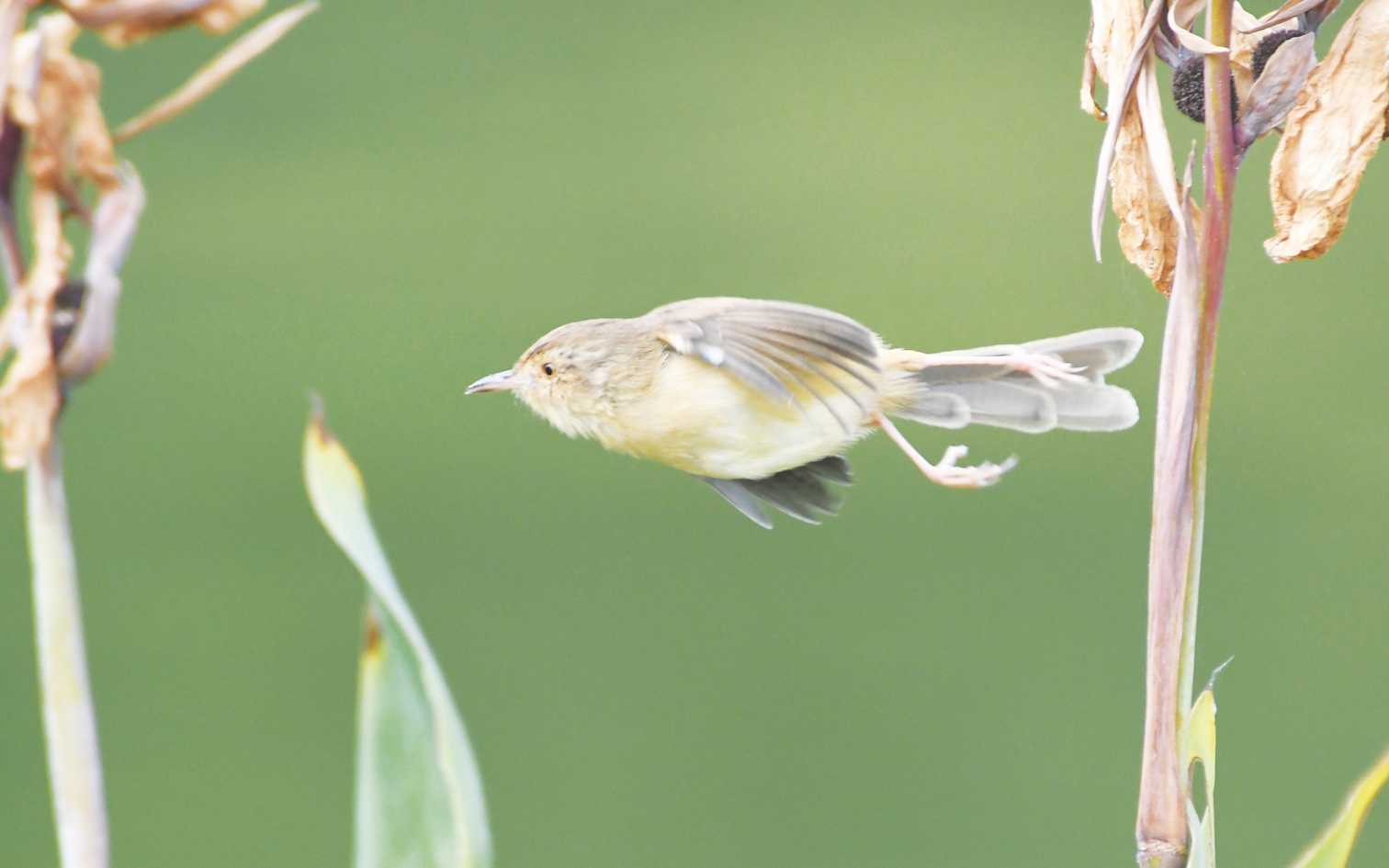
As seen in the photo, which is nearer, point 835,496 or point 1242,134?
point 1242,134

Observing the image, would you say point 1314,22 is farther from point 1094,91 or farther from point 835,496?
point 835,496

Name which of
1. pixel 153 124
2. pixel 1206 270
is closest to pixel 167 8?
pixel 153 124

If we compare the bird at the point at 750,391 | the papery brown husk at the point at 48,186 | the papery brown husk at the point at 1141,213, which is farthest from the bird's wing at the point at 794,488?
the papery brown husk at the point at 48,186

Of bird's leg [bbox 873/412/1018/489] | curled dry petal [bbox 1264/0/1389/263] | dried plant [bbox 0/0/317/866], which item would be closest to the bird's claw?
bird's leg [bbox 873/412/1018/489]

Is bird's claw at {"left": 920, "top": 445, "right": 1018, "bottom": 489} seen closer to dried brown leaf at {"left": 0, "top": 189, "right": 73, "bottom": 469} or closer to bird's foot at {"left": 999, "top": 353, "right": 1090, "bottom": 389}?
bird's foot at {"left": 999, "top": 353, "right": 1090, "bottom": 389}

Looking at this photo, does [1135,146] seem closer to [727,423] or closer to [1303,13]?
[1303,13]

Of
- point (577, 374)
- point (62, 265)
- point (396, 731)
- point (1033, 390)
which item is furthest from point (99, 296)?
point (1033, 390)
